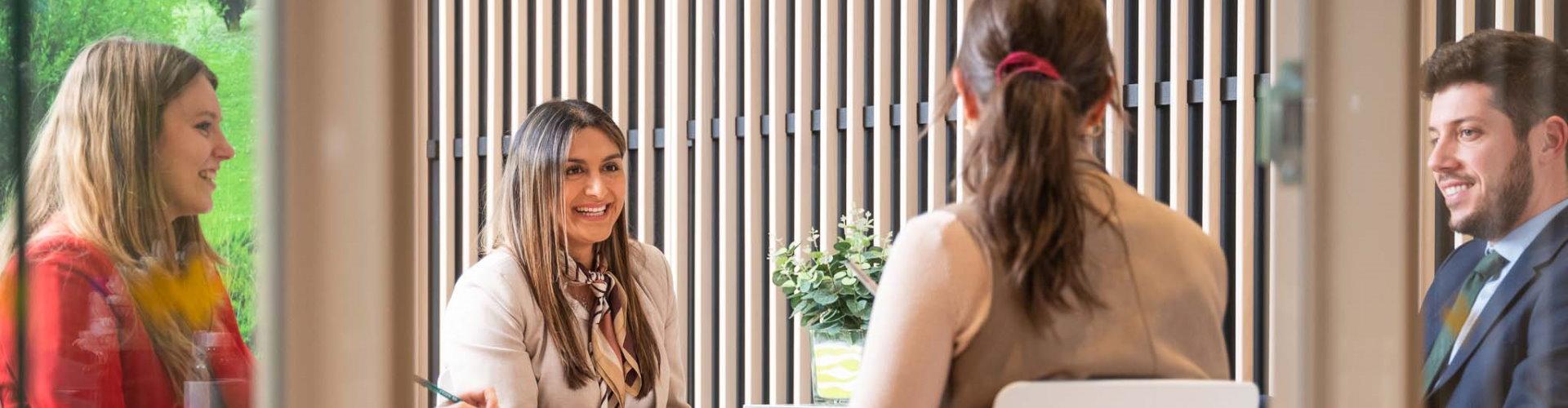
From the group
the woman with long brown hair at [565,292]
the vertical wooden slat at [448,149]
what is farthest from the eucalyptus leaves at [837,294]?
the vertical wooden slat at [448,149]

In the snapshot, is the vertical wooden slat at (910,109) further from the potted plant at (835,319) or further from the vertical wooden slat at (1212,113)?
the potted plant at (835,319)

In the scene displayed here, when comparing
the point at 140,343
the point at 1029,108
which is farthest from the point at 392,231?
the point at 1029,108

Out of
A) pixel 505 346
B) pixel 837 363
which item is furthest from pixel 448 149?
pixel 837 363

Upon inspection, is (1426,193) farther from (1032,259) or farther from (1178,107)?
(1178,107)

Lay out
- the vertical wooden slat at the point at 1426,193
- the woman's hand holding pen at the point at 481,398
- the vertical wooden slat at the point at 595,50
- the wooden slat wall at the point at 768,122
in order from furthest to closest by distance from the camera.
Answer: the vertical wooden slat at the point at 595,50
the wooden slat wall at the point at 768,122
the woman's hand holding pen at the point at 481,398
the vertical wooden slat at the point at 1426,193

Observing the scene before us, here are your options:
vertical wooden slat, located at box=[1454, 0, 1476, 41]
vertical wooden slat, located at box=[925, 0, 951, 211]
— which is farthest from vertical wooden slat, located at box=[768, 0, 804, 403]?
vertical wooden slat, located at box=[1454, 0, 1476, 41]

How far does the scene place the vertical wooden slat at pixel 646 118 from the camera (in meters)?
4.71

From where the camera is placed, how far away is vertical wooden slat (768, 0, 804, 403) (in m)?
4.34

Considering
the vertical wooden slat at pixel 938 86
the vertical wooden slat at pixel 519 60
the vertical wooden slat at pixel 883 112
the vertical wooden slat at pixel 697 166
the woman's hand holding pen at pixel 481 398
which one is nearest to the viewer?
the woman's hand holding pen at pixel 481 398

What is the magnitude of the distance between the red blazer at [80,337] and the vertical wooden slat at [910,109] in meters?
3.26

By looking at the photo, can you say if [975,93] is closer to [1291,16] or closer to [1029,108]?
[1029,108]

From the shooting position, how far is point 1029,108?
1.18 m

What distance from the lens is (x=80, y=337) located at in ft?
2.68

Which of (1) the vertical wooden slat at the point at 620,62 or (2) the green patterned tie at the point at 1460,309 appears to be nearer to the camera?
(2) the green patterned tie at the point at 1460,309
